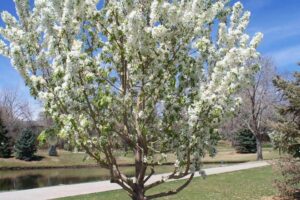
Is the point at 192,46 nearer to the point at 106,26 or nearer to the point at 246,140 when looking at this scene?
the point at 106,26

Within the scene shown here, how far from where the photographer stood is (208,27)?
19.0 ft

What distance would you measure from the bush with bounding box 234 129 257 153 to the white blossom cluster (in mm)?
51031

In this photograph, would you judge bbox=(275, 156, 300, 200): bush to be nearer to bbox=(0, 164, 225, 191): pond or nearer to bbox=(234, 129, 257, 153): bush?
bbox=(0, 164, 225, 191): pond

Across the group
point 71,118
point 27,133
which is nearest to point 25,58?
point 71,118

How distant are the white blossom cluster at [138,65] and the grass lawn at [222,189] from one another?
1022cm

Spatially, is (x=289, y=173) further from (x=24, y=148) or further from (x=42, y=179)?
(x=24, y=148)

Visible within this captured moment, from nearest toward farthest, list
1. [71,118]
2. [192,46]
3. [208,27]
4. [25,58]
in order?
[71,118] → [25,58] → [192,46] → [208,27]

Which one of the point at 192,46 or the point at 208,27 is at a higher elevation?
the point at 208,27

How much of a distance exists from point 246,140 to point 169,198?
42.4 meters

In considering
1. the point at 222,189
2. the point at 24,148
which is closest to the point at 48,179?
the point at 222,189

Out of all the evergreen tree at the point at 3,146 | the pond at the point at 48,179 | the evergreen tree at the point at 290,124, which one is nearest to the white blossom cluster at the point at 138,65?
the evergreen tree at the point at 290,124

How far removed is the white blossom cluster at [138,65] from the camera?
4941 mm

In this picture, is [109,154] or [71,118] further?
[109,154]

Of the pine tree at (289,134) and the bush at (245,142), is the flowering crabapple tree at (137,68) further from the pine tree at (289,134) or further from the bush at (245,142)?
the bush at (245,142)
